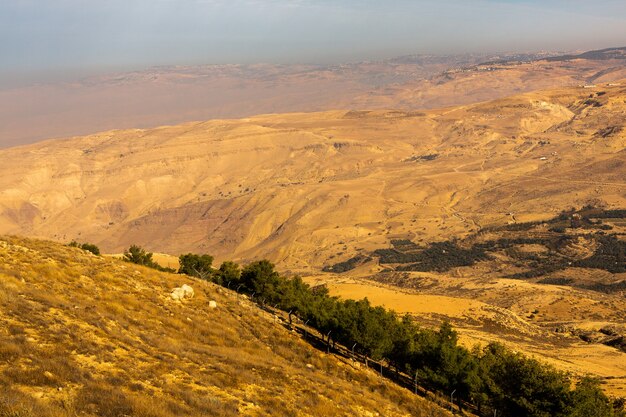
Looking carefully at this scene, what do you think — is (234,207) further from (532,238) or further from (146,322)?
(146,322)

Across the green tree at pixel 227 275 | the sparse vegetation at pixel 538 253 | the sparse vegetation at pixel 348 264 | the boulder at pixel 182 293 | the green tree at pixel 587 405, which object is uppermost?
the boulder at pixel 182 293

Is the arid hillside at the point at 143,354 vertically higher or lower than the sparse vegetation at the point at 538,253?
higher

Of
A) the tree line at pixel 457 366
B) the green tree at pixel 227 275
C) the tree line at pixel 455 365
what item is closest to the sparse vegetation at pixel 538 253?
the green tree at pixel 227 275

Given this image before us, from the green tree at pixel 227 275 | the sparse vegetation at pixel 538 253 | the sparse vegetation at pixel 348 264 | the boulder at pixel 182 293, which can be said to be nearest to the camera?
the boulder at pixel 182 293

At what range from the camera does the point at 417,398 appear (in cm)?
3150

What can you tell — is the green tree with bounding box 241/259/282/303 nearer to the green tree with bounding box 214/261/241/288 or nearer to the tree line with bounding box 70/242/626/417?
the tree line with bounding box 70/242/626/417

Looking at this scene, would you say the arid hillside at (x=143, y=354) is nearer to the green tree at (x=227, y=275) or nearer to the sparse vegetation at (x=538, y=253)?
the green tree at (x=227, y=275)

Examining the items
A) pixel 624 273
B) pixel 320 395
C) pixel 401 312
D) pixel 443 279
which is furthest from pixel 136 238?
pixel 320 395

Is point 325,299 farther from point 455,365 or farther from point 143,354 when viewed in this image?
point 143,354

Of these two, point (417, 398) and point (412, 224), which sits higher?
point (417, 398)

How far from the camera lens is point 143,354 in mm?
20797

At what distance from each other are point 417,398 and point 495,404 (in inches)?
188

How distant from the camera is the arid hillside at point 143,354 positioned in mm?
15086

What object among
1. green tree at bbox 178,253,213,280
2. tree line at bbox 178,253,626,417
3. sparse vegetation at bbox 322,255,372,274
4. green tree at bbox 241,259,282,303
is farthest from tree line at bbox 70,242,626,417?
sparse vegetation at bbox 322,255,372,274
